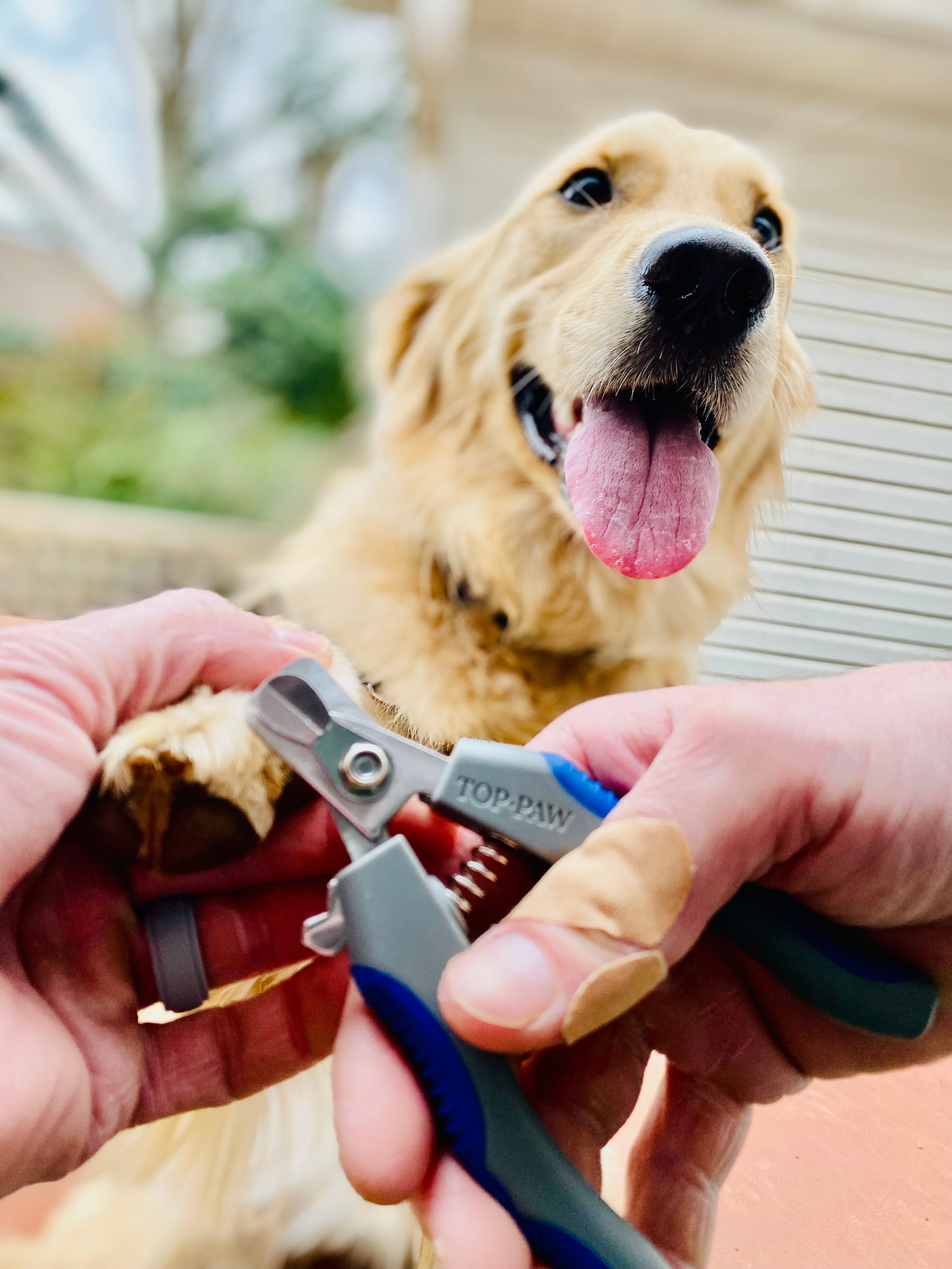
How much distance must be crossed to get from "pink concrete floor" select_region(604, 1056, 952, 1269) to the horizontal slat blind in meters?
0.37

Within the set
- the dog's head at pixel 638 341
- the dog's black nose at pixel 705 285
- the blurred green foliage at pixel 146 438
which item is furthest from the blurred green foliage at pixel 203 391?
the dog's black nose at pixel 705 285

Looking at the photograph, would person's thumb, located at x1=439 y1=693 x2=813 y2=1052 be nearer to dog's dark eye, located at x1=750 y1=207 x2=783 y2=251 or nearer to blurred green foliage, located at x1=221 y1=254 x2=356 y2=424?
dog's dark eye, located at x1=750 y1=207 x2=783 y2=251

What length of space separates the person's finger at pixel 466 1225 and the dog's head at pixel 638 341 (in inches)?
17.1

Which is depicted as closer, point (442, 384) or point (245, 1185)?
point (245, 1185)

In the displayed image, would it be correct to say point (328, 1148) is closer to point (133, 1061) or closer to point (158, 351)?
point (133, 1061)

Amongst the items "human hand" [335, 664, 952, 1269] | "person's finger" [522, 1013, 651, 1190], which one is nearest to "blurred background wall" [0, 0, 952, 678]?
"human hand" [335, 664, 952, 1269]

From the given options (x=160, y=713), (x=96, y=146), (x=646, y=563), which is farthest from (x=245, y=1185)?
(x=96, y=146)

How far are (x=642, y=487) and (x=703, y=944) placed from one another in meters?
0.35

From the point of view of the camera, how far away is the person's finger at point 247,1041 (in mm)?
684

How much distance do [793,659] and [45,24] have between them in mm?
1373

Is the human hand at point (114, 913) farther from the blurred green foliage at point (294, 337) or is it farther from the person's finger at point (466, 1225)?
the blurred green foliage at point (294, 337)

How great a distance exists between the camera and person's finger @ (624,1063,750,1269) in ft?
2.15

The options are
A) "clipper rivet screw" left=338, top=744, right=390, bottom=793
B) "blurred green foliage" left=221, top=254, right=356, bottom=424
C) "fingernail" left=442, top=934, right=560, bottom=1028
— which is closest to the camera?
"fingernail" left=442, top=934, right=560, bottom=1028

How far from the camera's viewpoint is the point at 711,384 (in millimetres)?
699
